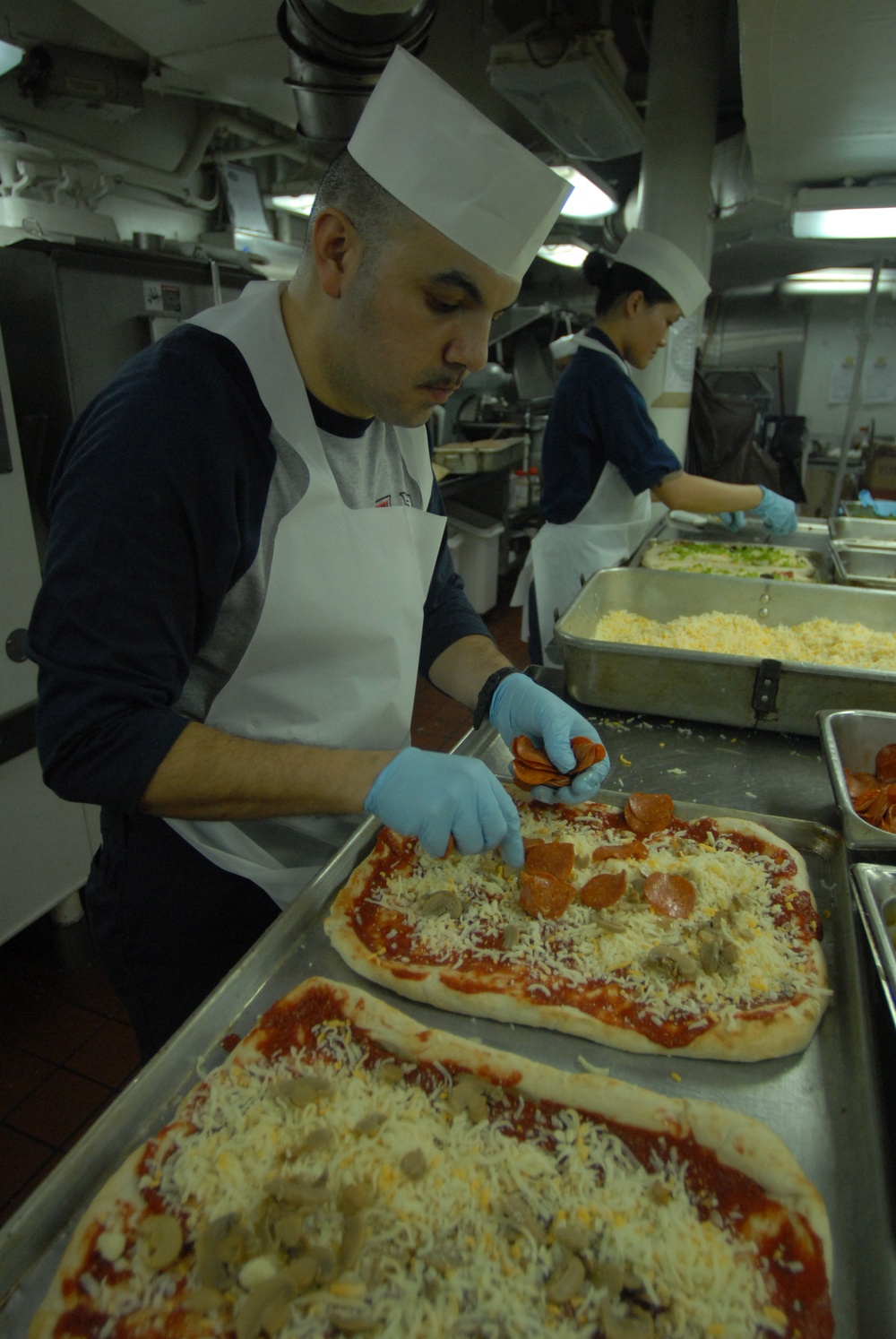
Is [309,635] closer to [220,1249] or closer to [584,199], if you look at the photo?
[220,1249]

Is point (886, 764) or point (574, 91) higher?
point (574, 91)

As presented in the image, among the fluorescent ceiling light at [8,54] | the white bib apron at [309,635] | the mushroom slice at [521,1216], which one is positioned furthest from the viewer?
the fluorescent ceiling light at [8,54]

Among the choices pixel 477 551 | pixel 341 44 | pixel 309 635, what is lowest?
pixel 477 551

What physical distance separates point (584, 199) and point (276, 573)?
5.76 meters

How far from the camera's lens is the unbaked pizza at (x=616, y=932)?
1.24 metres

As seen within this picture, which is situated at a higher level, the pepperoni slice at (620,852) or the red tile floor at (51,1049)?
the pepperoni slice at (620,852)

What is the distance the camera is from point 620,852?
63.1 inches

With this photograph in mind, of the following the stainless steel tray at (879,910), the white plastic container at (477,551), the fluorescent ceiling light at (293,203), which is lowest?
the white plastic container at (477,551)

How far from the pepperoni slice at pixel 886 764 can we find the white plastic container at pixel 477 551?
17.5ft

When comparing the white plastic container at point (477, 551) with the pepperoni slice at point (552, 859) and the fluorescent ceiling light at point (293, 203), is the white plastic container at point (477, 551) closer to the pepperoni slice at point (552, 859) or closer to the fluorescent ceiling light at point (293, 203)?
the fluorescent ceiling light at point (293, 203)

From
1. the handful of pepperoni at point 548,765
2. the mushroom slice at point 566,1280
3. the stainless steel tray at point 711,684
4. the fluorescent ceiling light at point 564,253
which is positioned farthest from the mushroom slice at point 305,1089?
the fluorescent ceiling light at point 564,253

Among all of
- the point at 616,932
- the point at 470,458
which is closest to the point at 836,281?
the point at 470,458

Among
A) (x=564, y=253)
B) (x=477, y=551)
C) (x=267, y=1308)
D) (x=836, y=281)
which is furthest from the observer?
(x=836, y=281)

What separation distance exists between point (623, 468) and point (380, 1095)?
3011mm
